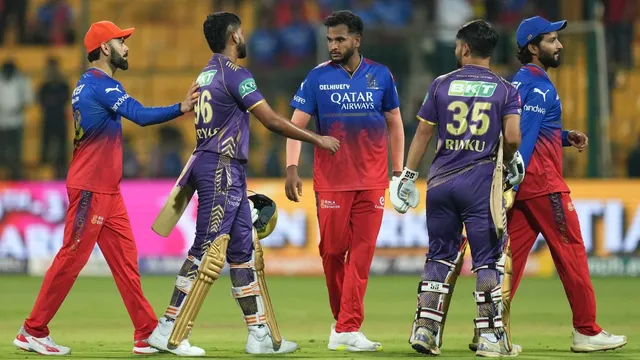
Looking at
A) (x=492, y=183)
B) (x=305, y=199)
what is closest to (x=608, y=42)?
(x=305, y=199)

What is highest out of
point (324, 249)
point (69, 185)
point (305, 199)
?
point (69, 185)

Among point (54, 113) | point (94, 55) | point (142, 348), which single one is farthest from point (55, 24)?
point (142, 348)

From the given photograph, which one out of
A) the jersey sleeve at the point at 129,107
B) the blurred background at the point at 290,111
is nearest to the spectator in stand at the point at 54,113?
the blurred background at the point at 290,111

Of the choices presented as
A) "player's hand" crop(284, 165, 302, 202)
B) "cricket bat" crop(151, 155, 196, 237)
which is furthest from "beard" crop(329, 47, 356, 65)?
"cricket bat" crop(151, 155, 196, 237)

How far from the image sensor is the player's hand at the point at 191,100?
8750 mm

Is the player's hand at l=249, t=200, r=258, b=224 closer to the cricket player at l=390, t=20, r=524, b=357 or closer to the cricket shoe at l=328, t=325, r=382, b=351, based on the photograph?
the cricket shoe at l=328, t=325, r=382, b=351

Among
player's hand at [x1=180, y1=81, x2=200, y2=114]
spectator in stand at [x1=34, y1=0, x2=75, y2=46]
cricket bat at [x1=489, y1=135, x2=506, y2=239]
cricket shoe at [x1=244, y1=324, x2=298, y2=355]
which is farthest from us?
spectator in stand at [x1=34, y1=0, x2=75, y2=46]

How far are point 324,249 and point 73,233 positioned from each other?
79.2 inches

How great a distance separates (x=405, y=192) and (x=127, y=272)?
2165mm

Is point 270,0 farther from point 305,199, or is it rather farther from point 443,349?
point 443,349

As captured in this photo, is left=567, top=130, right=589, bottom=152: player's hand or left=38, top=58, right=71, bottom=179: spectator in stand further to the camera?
left=38, top=58, right=71, bottom=179: spectator in stand

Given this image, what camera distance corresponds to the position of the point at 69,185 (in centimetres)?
940

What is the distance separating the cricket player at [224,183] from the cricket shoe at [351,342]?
2.02ft

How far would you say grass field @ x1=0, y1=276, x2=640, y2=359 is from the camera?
9531mm
